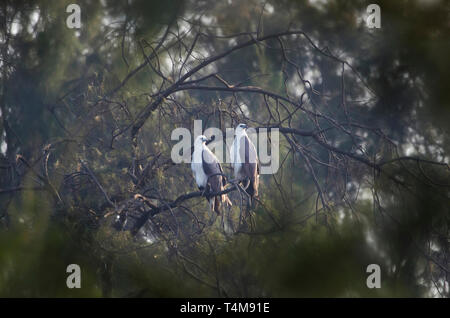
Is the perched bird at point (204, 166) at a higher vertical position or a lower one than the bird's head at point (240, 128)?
lower

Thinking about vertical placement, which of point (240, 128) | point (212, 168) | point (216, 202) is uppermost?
point (240, 128)

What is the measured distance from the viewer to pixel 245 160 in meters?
3.81

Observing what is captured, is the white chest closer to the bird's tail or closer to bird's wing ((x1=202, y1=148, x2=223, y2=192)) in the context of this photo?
bird's wing ((x1=202, y1=148, x2=223, y2=192))

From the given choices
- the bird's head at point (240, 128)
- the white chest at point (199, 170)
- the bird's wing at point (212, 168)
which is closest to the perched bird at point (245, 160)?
the bird's head at point (240, 128)

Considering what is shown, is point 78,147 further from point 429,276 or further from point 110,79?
point 429,276

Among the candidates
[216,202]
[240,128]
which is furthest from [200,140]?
[216,202]

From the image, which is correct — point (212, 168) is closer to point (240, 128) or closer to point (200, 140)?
point (200, 140)

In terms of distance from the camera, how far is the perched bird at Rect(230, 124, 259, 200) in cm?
374

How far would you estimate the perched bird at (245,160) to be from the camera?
374 centimetres

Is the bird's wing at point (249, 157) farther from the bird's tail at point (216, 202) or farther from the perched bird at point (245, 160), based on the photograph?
the bird's tail at point (216, 202)

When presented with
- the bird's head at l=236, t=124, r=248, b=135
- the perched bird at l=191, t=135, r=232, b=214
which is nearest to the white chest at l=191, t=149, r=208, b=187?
the perched bird at l=191, t=135, r=232, b=214

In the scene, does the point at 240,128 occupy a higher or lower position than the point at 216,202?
higher

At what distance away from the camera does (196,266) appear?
272cm
